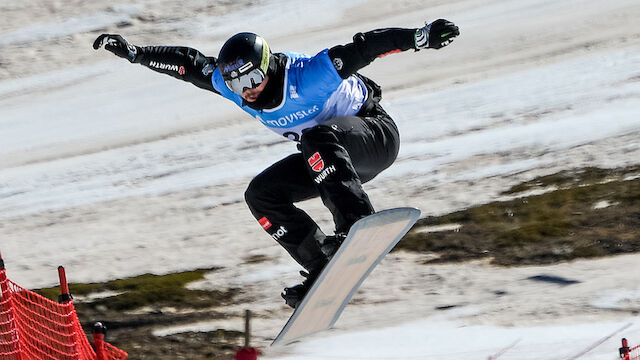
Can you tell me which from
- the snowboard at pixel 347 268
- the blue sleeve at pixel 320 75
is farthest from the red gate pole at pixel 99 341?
the blue sleeve at pixel 320 75

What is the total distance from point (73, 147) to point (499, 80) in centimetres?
682

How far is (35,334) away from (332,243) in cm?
272

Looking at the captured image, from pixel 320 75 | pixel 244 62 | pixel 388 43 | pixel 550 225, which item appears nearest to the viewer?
pixel 388 43

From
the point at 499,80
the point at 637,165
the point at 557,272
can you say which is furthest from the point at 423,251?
the point at 499,80

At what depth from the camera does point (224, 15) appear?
62.2 ft

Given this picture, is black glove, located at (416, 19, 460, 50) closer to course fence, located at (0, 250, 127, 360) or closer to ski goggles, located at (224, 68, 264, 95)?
ski goggles, located at (224, 68, 264, 95)

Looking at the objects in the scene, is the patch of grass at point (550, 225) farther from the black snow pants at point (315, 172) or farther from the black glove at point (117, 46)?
the black glove at point (117, 46)

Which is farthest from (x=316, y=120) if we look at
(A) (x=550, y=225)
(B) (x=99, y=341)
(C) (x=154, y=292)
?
(A) (x=550, y=225)

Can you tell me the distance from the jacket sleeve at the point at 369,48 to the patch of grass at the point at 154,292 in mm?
4329

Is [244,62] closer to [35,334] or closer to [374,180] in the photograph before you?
[35,334]

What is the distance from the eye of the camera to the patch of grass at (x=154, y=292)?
34.2 feet

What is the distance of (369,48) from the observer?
6.58 m

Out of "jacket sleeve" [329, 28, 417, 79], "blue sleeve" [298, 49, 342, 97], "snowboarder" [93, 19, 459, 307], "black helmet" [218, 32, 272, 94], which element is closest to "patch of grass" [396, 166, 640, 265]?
"snowboarder" [93, 19, 459, 307]

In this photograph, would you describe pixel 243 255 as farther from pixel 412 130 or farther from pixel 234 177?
pixel 412 130
